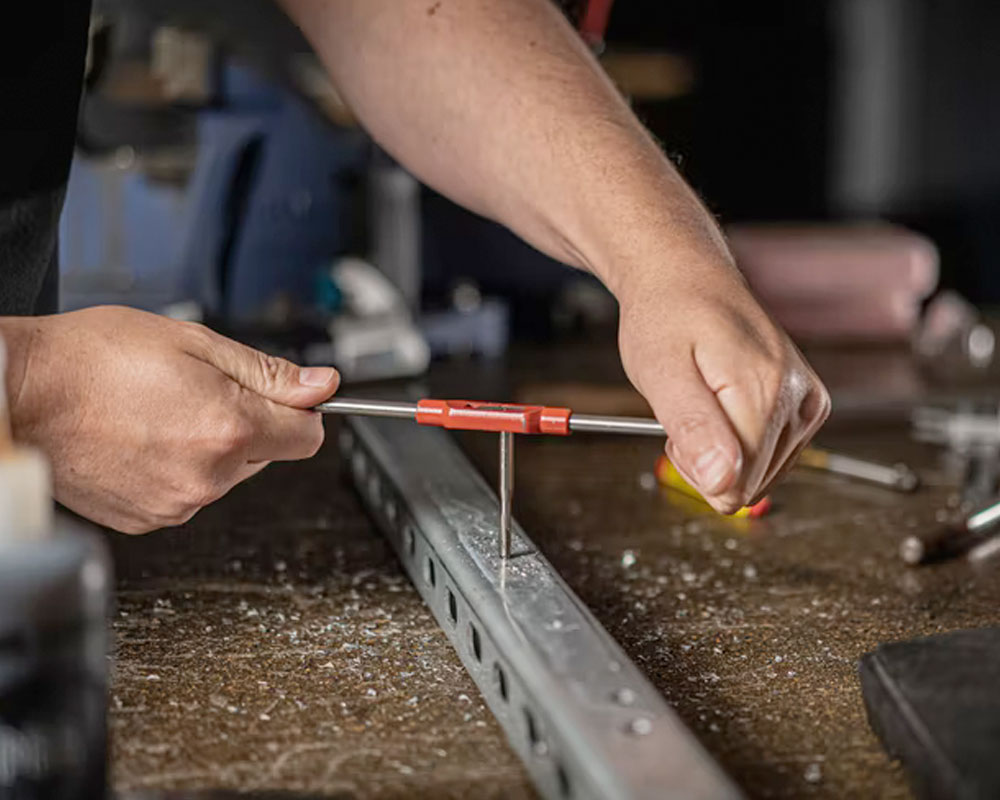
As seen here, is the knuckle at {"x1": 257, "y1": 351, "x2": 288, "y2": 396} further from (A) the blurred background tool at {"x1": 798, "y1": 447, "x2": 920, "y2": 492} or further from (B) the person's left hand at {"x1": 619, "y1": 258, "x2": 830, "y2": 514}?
(A) the blurred background tool at {"x1": 798, "y1": 447, "x2": 920, "y2": 492}

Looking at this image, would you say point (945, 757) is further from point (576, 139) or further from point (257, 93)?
point (257, 93)

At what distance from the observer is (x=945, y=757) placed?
1.81 ft

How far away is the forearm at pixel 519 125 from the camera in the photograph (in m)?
0.94

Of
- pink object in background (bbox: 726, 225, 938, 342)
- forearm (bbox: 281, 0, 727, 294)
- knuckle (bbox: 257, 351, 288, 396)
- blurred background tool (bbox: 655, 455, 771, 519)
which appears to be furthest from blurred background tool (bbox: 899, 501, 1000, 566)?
pink object in background (bbox: 726, 225, 938, 342)

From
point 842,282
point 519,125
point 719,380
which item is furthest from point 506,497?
point 842,282

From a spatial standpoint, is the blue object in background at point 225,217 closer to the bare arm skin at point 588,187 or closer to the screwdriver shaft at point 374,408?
the bare arm skin at point 588,187

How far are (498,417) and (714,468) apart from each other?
5.7 inches

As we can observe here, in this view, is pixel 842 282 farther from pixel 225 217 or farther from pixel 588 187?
pixel 588 187

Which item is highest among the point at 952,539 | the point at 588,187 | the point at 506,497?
the point at 588,187

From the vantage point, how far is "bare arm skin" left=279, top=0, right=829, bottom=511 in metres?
0.79

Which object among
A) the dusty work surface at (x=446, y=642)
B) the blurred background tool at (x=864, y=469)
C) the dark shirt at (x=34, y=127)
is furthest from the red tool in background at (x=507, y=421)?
the blurred background tool at (x=864, y=469)

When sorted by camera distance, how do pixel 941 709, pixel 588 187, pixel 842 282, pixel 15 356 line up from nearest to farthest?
pixel 941 709, pixel 15 356, pixel 588 187, pixel 842 282

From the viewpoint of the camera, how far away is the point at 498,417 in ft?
2.62

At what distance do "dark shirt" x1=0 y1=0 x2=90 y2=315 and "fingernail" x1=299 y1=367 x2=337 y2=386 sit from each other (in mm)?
306
